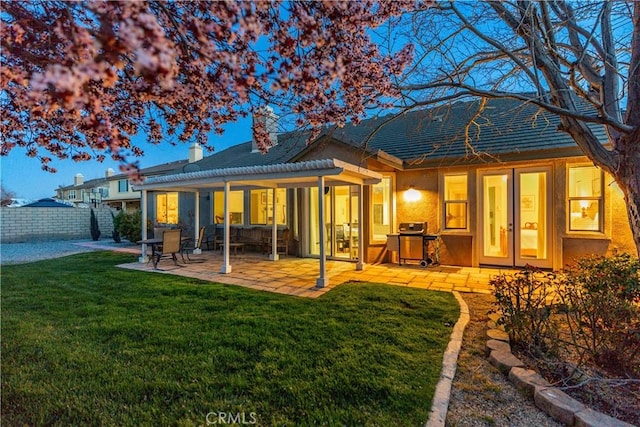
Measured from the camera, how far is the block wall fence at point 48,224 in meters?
16.1

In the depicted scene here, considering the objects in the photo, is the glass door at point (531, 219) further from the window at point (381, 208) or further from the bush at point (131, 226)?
the bush at point (131, 226)

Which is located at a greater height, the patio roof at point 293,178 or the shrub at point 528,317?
the patio roof at point 293,178

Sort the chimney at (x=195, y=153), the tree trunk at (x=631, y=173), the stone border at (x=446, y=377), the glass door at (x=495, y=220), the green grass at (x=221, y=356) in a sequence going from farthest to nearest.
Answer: the chimney at (x=195, y=153) < the glass door at (x=495, y=220) < the tree trunk at (x=631, y=173) < the green grass at (x=221, y=356) < the stone border at (x=446, y=377)

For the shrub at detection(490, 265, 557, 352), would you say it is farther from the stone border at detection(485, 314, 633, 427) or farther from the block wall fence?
the block wall fence

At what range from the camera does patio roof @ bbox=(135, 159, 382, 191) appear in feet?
21.2

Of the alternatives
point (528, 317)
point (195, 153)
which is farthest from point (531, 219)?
point (195, 153)

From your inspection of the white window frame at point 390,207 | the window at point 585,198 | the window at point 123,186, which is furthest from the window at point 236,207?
the window at point 123,186

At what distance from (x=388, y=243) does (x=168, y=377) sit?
272 inches

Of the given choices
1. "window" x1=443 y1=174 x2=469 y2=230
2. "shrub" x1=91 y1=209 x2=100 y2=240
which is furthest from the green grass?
"shrub" x1=91 y1=209 x2=100 y2=240

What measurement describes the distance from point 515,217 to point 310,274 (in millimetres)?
5762

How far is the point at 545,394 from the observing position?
8.26ft

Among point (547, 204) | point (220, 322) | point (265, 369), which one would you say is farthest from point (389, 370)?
point (547, 204)

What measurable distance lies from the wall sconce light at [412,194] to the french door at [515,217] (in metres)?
1.69

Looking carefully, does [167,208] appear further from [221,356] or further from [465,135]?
[465,135]
